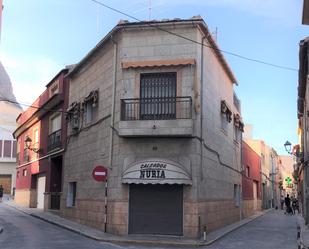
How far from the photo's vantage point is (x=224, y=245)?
15477 mm

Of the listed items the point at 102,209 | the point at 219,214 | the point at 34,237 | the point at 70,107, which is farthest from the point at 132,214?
the point at 70,107

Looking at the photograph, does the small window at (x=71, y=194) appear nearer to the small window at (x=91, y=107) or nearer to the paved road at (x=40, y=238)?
the paved road at (x=40, y=238)

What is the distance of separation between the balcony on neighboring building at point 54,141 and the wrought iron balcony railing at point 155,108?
8.42 metres

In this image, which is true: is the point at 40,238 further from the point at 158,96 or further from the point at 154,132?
the point at 158,96

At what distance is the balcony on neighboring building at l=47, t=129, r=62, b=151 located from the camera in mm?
25622

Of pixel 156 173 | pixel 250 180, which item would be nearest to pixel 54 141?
pixel 156 173

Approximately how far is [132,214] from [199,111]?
459 centimetres

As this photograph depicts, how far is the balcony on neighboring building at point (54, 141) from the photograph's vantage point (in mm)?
25622

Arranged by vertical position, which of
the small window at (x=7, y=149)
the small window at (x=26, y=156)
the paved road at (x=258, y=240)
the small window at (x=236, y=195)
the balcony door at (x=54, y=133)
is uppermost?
the small window at (x=7, y=149)

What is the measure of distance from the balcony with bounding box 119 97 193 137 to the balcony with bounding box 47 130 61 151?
867 centimetres

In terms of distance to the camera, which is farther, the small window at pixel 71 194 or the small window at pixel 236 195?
the small window at pixel 236 195

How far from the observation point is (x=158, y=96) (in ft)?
59.1

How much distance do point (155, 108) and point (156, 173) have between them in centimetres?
249

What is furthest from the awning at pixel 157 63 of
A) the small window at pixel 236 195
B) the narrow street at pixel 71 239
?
the small window at pixel 236 195
